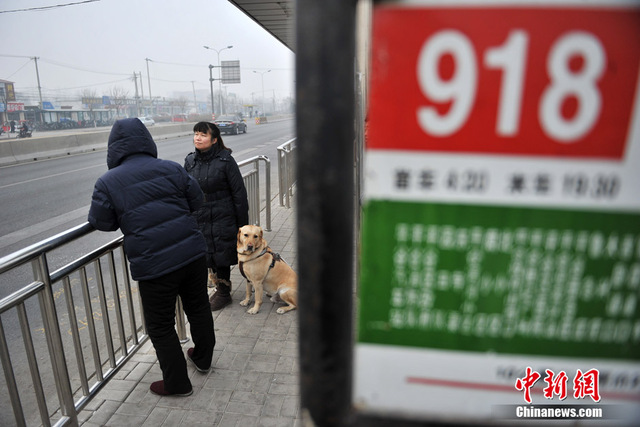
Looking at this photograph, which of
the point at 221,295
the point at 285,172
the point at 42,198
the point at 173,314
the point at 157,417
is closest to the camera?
the point at 157,417

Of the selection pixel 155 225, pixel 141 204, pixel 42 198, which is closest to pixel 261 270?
pixel 155 225

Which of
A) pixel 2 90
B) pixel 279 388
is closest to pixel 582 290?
pixel 279 388

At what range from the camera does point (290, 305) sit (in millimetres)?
4492

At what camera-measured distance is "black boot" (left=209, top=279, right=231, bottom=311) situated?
4.60m

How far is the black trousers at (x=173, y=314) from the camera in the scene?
2959mm

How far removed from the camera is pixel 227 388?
3246 mm

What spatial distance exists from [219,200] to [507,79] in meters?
3.76

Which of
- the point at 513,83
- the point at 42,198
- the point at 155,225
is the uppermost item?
the point at 513,83

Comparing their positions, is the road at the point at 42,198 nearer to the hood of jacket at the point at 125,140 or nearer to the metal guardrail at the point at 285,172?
the metal guardrail at the point at 285,172

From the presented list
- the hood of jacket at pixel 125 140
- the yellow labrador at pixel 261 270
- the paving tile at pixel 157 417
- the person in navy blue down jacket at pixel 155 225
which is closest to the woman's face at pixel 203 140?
the yellow labrador at pixel 261 270

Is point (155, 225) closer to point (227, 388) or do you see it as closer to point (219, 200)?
point (227, 388)

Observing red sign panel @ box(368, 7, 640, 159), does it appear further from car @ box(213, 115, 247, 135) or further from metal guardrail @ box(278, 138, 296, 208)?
car @ box(213, 115, 247, 135)

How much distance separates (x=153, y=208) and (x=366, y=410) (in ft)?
7.40

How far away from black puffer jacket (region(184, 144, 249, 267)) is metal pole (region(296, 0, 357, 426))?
11.4ft
